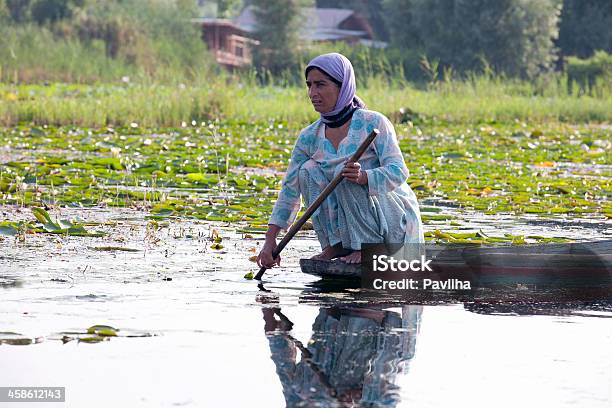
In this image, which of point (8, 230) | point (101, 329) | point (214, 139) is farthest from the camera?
point (214, 139)

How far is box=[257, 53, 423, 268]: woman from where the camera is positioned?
578 centimetres

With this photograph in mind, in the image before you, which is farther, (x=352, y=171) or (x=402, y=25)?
(x=402, y=25)

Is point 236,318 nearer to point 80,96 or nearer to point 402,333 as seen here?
point 402,333

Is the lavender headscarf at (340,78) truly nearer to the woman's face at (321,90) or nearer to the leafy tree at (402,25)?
the woman's face at (321,90)

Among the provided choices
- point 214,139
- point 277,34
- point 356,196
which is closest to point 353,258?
point 356,196

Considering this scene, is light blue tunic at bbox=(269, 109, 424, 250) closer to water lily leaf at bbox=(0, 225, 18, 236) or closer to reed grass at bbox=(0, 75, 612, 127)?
water lily leaf at bbox=(0, 225, 18, 236)

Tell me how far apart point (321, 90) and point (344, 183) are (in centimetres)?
46

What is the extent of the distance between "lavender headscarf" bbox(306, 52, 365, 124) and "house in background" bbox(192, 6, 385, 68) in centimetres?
3868

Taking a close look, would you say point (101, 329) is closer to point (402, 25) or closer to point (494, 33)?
point (494, 33)

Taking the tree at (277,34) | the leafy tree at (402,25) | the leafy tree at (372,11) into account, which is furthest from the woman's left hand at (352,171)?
the leafy tree at (372,11)

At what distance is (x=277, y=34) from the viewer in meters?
46.2

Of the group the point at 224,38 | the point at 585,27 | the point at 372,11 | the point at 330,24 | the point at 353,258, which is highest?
the point at 372,11

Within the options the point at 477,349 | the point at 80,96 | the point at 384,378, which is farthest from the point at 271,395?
the point at 80,96

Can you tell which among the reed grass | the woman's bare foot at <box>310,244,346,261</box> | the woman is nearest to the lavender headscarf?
the woman
